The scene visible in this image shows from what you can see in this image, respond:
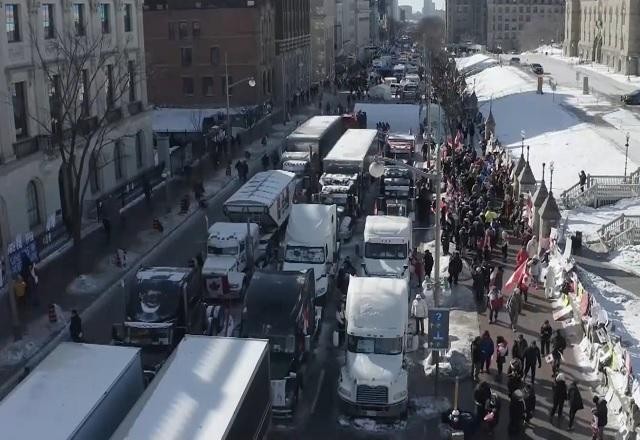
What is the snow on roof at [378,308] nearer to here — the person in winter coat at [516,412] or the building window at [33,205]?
the person in winter coat at [516,412]

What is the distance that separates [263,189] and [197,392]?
62.5ft

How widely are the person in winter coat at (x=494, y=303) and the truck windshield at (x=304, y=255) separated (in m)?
5.77

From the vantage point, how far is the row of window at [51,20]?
3359 centimetres

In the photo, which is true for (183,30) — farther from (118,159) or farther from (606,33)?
(606,33)

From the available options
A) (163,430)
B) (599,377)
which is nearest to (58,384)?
(163,430)

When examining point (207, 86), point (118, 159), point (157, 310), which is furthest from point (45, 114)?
point (207, 86)

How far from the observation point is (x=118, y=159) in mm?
44875

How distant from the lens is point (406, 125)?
64.8 m

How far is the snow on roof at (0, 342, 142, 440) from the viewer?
13477mm

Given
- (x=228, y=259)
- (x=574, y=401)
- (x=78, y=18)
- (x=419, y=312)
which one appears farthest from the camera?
(x=78, y=18)

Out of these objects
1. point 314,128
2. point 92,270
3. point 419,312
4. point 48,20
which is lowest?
point 92,270

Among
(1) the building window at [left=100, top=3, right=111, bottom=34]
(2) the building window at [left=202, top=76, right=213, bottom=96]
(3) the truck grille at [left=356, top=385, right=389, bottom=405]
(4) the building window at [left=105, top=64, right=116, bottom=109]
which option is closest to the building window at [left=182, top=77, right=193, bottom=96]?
(2) the building window at [left=202, top=76, right=213, bottom=96]

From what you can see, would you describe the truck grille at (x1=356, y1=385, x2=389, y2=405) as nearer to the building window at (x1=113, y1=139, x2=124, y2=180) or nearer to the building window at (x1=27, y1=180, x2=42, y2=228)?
the building window at (x1=27, y1=180, x2=42, y2=228)

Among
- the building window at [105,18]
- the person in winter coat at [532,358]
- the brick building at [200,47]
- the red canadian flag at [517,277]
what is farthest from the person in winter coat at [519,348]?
the brick building at [200,47]
